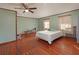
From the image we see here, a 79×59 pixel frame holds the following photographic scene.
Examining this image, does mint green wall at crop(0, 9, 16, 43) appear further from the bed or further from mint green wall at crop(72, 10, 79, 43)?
mint green wall at crop(72, 10, 79, 43)

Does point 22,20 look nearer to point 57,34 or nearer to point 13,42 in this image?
point 13,42

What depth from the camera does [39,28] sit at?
1.76 m

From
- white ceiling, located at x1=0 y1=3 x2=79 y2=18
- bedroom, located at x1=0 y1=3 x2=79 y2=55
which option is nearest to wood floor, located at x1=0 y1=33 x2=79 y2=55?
bedroom, located at x1=0 y1=3 x2=79 y2=55

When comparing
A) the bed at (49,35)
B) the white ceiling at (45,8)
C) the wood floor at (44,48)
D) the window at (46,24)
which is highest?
the white ceiling at (45,8)

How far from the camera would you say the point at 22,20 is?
1721mm

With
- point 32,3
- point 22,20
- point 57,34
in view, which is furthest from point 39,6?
point 57,34

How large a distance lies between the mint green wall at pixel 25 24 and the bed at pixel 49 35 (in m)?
0.20

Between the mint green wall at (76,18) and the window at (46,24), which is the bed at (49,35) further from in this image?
the mint green wall at (76,18)

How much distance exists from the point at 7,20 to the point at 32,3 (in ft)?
1.91

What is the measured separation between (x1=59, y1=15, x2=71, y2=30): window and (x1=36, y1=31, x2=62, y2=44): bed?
134 mm

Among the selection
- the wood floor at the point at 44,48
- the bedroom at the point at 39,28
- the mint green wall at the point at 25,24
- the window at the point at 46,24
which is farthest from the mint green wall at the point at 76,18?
the mint green wall at the point at 25,24

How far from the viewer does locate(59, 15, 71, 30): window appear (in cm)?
169

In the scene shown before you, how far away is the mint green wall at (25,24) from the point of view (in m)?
1.70

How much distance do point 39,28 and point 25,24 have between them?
0.97 ft
